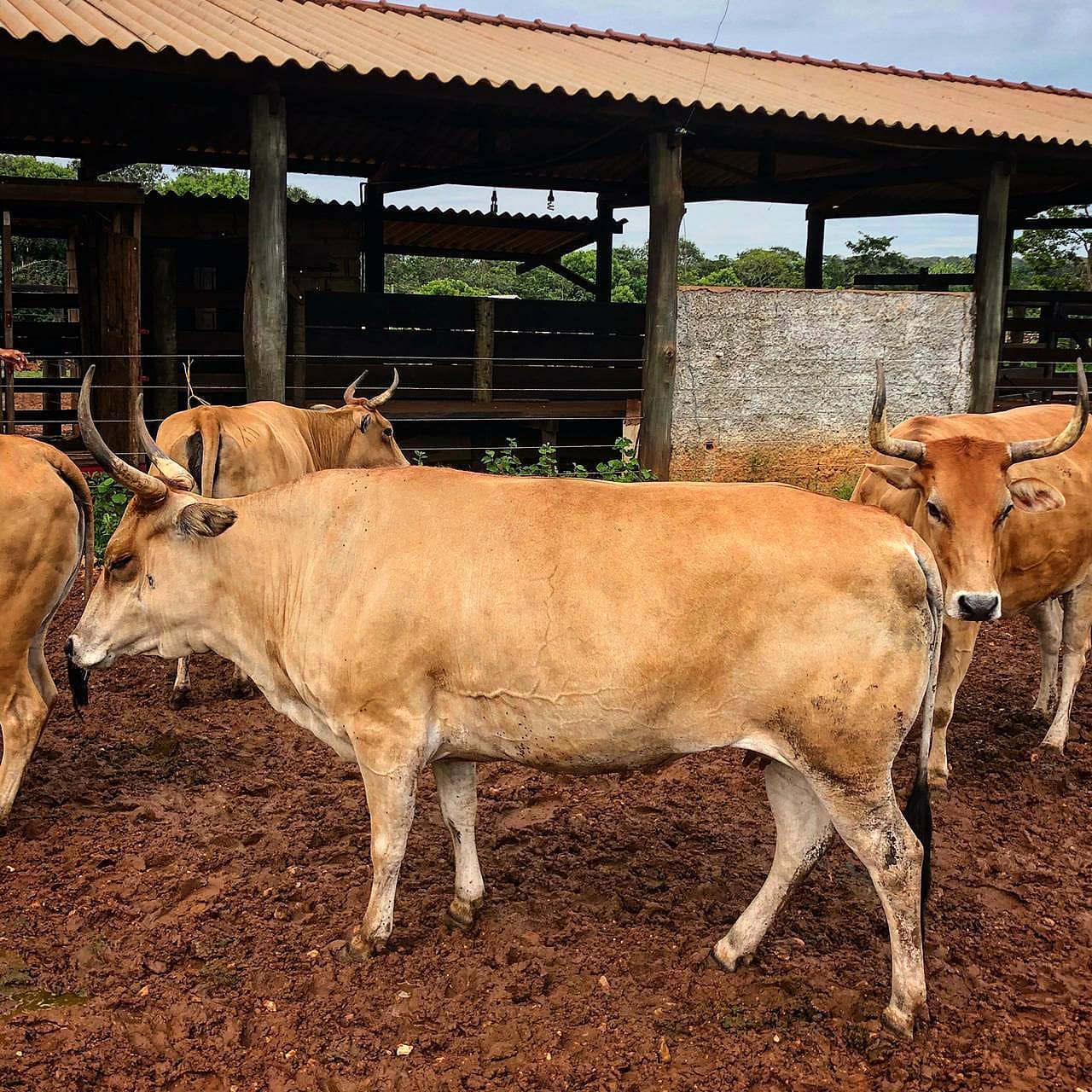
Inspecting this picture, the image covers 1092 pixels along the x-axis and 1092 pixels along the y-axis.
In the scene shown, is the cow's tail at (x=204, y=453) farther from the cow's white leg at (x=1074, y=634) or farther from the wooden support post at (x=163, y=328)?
the wooden support post at (x=163, y=328)

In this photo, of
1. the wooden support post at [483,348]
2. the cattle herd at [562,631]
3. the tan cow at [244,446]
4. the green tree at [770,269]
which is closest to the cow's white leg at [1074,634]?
the cattle herd at [562,631]

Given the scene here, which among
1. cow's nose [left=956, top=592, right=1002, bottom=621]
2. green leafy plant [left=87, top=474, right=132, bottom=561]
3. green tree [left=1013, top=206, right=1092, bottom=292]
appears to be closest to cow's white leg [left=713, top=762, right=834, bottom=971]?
cow's nose [left=956, top=592, right=1002, bottom=621]

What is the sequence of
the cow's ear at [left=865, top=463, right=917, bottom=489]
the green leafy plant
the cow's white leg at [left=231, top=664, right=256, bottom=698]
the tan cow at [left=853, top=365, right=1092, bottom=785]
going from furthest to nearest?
the green leafy plant
the cow's white leg at [left=231, top=664, right=256, bottom=698]
the cow's ear at [left=865, top=463, right=917, bottom=489]
the tan cow at [left=853, top=365, right=1092, bottom=785]

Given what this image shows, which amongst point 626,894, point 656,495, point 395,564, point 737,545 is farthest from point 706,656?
point 626,894

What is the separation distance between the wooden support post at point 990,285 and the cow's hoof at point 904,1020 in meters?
9.43

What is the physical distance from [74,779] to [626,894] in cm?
264

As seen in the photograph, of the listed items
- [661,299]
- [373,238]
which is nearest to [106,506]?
[661,299]

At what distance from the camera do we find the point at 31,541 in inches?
189

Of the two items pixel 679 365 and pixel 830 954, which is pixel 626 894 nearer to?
pixel 830 954

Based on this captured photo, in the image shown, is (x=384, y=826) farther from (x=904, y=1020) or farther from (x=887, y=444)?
(x=887, y=444)

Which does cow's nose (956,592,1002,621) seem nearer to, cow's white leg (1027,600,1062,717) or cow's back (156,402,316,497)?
cow's white leg (1027,600,1062,717)

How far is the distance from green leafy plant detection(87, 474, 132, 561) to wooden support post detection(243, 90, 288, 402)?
1.22 meters

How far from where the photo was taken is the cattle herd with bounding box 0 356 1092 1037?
334 cm

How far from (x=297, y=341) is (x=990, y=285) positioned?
23.0 feet
